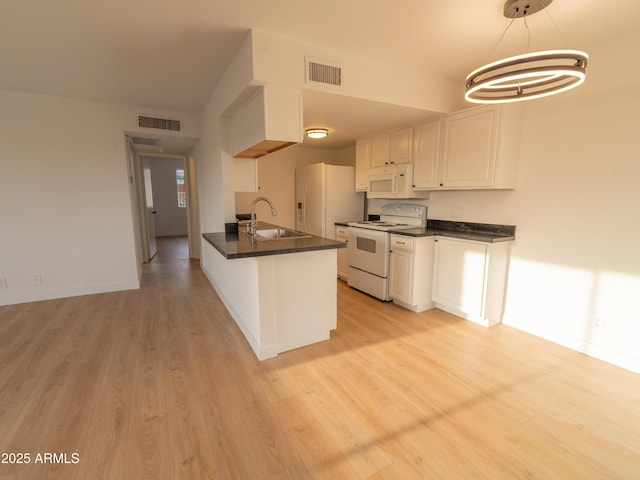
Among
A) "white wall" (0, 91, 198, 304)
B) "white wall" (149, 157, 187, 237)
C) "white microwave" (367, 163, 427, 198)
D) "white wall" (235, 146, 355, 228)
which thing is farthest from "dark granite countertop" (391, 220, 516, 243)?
"white wall" (149, 157, 187, 237)

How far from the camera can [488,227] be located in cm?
317

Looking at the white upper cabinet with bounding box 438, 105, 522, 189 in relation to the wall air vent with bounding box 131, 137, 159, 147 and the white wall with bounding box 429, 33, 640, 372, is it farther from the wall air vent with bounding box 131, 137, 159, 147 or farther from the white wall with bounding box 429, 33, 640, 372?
the wall air vent with bounding box 131, 137, 159, 147

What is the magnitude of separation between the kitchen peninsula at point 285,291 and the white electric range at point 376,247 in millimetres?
1150

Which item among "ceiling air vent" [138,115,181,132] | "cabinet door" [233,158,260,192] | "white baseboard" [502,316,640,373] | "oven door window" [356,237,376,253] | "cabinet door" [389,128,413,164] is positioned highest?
"ceiling air vent" [138,115,181,132]

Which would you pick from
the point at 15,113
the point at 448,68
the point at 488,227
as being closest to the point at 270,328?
the point at 488,227

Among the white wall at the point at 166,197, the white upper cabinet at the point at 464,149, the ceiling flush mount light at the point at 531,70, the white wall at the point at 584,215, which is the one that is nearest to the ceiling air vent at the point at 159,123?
the white upper cabinet at the point at 464,149

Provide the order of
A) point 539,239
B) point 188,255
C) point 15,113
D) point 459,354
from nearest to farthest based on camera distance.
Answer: point 459,354, point 539,239, point 15,113, point 188,255

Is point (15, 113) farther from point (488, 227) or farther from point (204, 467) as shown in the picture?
point (488, 227)

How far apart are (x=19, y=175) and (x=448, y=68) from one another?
505 cm

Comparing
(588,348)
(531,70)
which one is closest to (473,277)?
(588,348)

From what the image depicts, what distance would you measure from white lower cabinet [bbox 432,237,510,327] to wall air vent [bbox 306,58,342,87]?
200cm

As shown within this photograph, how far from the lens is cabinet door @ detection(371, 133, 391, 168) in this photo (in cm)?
403

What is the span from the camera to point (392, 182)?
3.93 meters

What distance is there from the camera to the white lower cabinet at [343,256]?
437cm
